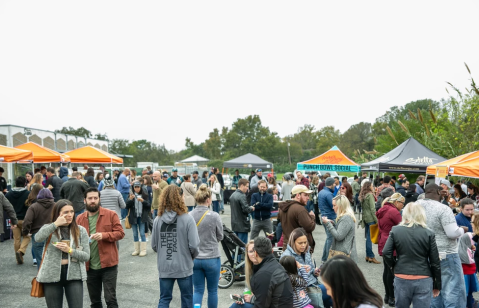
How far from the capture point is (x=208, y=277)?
494 centimetres

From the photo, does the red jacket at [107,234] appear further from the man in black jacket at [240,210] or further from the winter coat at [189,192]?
the winter coat at [189,192]

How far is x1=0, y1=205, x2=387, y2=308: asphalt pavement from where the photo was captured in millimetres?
6066

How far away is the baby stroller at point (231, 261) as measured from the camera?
673 cm

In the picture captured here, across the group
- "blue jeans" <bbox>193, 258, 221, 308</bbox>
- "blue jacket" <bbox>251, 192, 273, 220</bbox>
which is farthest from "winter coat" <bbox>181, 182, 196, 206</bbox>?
"blue jeans" <bbox>193, 258, 221, 308</bbox>

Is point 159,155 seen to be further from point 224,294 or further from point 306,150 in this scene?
point 224,294

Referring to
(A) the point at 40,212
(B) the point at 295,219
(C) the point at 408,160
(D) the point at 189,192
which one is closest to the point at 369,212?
(B) the point at 295,219

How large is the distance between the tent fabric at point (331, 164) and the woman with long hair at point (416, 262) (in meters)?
12.9

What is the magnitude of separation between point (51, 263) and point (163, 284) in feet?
4.07

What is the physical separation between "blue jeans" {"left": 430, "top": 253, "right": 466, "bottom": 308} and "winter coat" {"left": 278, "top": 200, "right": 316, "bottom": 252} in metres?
1.82

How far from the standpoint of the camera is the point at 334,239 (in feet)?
19.3

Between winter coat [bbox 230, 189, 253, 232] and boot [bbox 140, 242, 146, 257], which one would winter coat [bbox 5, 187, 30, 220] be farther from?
winter coat [bbox 230, 189, 253, 232]

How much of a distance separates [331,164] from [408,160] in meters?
5.34

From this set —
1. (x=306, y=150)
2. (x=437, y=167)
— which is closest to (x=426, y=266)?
(x=437, y=167)

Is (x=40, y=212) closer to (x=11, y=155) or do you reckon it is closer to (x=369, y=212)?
(x=11, y=155)
